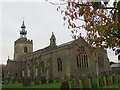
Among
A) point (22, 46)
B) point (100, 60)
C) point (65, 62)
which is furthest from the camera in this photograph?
point (22, 46)

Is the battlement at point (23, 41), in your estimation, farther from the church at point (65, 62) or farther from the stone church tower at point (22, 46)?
the church at point (65, 62)

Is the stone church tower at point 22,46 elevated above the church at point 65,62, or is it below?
above

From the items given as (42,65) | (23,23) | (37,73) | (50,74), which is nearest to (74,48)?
(50,74)

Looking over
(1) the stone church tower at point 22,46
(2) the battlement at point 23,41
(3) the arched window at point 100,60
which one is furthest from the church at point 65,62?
(2) the battlement at point 23,41

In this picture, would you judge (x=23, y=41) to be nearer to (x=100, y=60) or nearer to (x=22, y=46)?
(x=22, y=46)

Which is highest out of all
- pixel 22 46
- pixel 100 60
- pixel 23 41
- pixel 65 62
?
pixel 23 41

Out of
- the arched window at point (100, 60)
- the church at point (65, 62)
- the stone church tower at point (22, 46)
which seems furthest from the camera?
the stone church tower at point (22, 46)

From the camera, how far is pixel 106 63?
33219 mm

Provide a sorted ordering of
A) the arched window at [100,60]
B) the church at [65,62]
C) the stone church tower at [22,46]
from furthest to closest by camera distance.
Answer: the stone church tower at [22,46]
the arched window at [100,60]
the church at [65,62]

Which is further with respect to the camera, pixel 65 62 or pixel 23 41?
pixel 23 41

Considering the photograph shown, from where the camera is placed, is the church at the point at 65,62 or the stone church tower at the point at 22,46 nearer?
the church at the point at 65,62

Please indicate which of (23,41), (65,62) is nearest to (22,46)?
(23,41)

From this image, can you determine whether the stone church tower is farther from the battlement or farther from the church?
the church

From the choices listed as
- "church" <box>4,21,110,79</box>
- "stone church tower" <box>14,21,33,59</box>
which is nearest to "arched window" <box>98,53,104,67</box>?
"church" <box>4,21,110,79</box>
